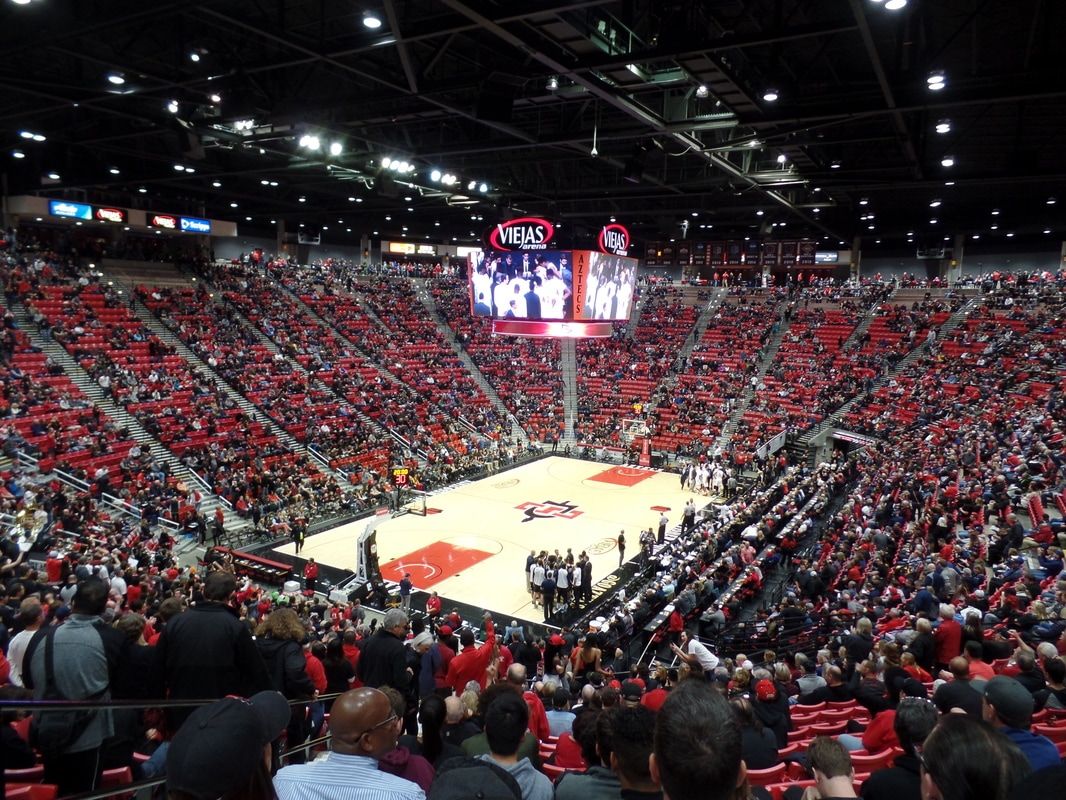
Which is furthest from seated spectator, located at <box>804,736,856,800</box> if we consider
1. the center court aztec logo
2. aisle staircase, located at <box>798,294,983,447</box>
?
aisle staircase, located at <box>798,294,983,447</box>

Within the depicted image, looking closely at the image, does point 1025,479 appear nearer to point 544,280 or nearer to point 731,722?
point 544,280

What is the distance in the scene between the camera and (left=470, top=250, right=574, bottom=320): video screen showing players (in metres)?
18.3

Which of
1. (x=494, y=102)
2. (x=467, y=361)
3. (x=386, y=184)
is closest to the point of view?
Answer: (x=494, y=102)

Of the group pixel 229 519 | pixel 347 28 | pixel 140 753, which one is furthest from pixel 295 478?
pixel 140 753

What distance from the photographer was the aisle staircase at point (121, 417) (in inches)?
846

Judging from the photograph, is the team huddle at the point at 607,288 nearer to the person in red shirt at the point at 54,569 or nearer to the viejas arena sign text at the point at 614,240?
the viejas arena sign text at the point at 614,240

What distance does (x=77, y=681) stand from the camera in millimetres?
3695

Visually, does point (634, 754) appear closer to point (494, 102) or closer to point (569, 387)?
point (494, 102)

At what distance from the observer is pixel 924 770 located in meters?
2.07

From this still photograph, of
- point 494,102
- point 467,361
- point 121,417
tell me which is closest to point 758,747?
point 494,102

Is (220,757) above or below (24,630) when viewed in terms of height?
above

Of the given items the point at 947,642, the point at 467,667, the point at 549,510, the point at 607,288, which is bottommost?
the point at 549,510

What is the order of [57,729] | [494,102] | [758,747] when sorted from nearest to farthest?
[57,729] < [758,747] < [494,102]

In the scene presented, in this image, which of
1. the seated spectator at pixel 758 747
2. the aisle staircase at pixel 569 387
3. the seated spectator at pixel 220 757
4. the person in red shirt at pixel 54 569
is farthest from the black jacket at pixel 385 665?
the aisle staircase at pixel 569 387
